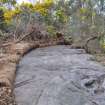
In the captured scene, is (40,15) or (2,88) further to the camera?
(40,15)

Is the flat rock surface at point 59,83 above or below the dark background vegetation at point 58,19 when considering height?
below

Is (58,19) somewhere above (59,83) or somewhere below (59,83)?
above

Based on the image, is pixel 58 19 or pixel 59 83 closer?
pixel 59 83

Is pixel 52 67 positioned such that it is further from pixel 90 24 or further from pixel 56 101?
pixel 90 24

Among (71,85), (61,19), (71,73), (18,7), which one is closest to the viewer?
(71,85)

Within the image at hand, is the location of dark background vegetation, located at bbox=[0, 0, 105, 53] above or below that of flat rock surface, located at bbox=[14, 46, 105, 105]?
above

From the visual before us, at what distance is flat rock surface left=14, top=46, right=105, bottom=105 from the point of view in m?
4.05

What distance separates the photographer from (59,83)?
15.5ft

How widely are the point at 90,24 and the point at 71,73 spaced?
8598 mm

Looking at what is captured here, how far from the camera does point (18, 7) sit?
12391 mm

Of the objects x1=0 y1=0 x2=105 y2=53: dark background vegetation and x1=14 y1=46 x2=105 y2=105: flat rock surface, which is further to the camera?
x1=0 y1=0 x2=105 y2=53: dark background vegetation

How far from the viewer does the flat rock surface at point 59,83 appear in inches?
159

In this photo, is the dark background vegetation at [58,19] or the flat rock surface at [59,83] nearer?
the flat rock surface at [59,83]

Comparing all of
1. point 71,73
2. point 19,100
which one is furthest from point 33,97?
point 71,73
